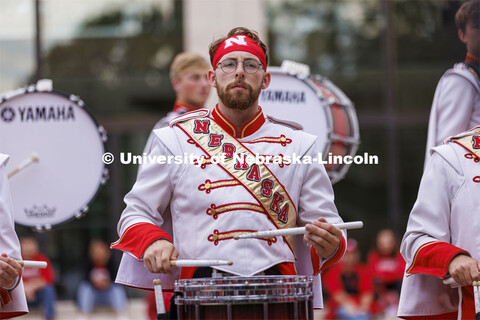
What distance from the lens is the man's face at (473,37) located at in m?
4.76

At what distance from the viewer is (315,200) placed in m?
3.99

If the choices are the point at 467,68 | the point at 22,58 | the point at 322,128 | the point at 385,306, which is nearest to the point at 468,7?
the point at 467,68

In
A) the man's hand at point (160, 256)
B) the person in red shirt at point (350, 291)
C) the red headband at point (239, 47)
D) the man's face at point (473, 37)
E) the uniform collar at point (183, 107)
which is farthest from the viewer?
the person in red shirt at point (350, 291)

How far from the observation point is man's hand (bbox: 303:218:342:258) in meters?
3.58

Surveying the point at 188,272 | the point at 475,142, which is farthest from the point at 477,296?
the point at 188,272

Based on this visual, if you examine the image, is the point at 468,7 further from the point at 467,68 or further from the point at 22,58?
the point at 22,58

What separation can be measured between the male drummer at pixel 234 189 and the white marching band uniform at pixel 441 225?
33cm

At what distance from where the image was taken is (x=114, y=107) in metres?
13.7

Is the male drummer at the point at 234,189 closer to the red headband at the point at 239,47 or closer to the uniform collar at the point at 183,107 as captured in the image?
the red headband at the point at 239,47

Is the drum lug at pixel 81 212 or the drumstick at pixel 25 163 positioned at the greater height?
the drumstick at pixel 25 163

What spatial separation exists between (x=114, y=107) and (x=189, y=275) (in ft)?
33.0

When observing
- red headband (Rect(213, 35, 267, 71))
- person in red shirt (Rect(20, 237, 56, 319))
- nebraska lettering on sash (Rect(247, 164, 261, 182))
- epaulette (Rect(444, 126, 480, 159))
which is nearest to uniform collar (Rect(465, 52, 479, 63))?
epaulette (Rect(444, 126, 480, 159))

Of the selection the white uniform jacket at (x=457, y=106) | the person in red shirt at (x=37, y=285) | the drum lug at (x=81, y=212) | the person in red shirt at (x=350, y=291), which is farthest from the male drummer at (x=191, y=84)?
the person in red shirt at (x=350, y=291)

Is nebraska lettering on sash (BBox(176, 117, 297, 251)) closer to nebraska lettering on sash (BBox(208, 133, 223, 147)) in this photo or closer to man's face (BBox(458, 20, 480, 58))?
nebraska lettering on sash (BBox(208, 133, 223, 147))
